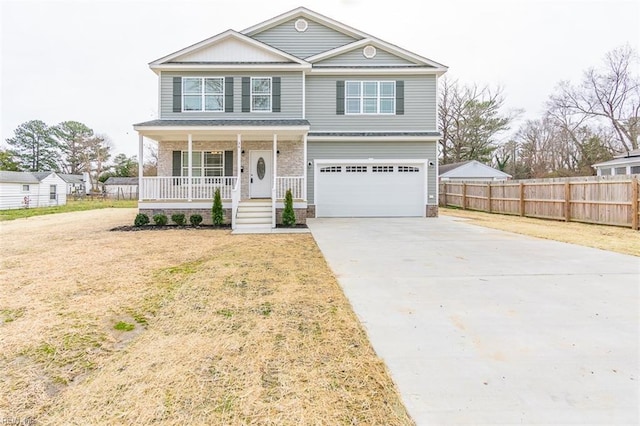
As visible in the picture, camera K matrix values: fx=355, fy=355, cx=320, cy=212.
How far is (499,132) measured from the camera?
34.8 m

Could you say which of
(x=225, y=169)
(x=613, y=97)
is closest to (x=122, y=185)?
(x=225, y=169)

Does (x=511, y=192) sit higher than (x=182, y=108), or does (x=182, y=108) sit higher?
(x=182, y=108)

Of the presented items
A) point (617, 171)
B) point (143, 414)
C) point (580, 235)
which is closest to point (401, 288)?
point (143, 414)

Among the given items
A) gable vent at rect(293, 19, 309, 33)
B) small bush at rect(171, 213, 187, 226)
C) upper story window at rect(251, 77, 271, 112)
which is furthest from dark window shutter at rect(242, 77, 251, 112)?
small bush at rect(171, 213, 187, 226)

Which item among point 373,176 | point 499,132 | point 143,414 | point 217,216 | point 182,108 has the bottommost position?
point 143,414

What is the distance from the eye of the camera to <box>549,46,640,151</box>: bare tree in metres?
29.0

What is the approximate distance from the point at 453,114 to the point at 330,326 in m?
35.4

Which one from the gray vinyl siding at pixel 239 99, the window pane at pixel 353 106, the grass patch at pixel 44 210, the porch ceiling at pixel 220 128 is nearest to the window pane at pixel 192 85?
the gray vinyl siding at pixel 239 99

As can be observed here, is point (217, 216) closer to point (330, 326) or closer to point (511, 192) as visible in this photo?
point (330, 326)

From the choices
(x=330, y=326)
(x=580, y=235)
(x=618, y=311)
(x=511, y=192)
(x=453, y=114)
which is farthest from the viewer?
(x=453, y=114)

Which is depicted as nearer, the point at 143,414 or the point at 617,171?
the point at 143,414

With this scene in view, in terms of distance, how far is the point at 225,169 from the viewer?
46.8 feet

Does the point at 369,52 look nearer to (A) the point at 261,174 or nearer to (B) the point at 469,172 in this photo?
(A) the point at 261,174

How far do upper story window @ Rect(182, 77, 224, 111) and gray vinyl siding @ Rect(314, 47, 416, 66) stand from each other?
14.6 feet
